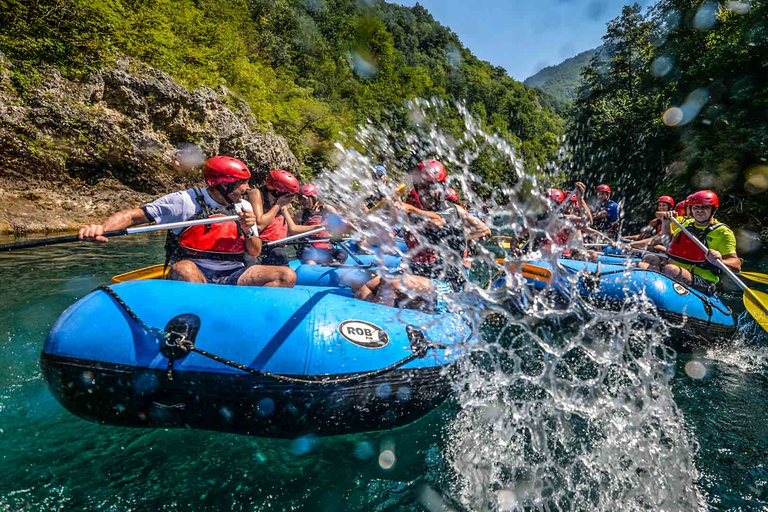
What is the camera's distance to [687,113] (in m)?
18.4

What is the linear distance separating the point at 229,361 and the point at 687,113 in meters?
22.6

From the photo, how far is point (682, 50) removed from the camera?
64.6 feet

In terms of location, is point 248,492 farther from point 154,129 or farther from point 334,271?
point 154,129

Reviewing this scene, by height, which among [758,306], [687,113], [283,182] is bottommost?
[758,306]

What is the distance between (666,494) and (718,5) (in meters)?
24.1

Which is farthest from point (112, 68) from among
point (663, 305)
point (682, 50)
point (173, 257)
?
point (682, 50)

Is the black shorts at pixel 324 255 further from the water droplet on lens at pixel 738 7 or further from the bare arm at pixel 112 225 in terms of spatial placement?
the water droplet on lens at pixel 738 7

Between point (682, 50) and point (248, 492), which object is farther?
point (682, 50)

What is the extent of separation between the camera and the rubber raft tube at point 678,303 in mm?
5168

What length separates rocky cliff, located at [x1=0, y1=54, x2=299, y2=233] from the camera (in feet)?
35.8

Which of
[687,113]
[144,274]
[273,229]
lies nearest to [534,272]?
[273,229]

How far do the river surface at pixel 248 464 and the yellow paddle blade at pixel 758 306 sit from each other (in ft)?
4.54

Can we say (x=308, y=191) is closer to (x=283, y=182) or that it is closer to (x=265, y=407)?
(x=283, y=182)

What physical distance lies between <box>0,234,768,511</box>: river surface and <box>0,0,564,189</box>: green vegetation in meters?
12.5
